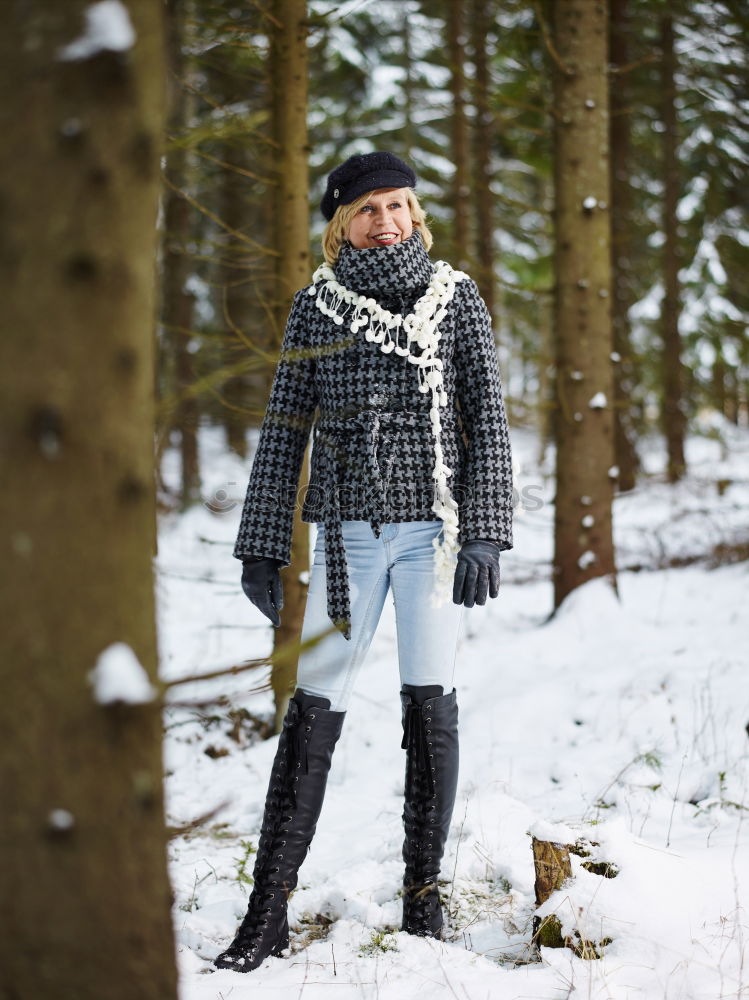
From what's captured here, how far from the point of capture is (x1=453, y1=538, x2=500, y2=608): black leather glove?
2371 mm

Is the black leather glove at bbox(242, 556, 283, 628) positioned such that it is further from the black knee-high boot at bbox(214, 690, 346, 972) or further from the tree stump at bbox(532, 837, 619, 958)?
the tree stump at bbox(532, 837, 619, 958)

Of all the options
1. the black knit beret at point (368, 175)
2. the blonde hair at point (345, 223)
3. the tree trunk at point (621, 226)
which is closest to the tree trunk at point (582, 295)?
the blonde hair at point (345, 223)

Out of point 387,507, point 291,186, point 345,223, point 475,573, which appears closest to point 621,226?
point 291,186

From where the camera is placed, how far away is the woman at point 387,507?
8.25 feet

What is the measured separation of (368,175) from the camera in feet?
8.48

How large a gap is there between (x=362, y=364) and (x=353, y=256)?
1.09 ft

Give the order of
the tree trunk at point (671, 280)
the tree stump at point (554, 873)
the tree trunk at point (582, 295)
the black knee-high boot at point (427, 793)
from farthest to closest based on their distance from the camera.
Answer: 1. the tree trunk at point (671, 280)
2. the tree trunk at point (582, 295)
3. the black knee-high boot at point (427, 793)
4. the tree stump at point (554, 873)

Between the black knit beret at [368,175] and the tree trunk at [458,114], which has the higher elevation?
the tree trunk at [458,114]

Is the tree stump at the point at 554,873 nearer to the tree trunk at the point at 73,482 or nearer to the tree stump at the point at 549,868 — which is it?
the tree stump at the point at 549,868

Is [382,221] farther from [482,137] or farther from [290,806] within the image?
[482,137]

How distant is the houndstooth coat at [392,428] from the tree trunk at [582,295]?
340 cm

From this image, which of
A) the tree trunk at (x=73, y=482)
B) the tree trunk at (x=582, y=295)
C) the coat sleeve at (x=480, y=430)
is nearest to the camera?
the tree trunk at (x=73, y=482)

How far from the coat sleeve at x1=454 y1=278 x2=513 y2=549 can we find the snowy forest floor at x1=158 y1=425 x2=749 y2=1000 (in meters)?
0.24

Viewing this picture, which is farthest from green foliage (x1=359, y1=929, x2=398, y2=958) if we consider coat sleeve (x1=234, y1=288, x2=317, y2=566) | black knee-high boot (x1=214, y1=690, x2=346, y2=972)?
coat sleeve (x1=234, y1=288, x2=317, y2=566)
